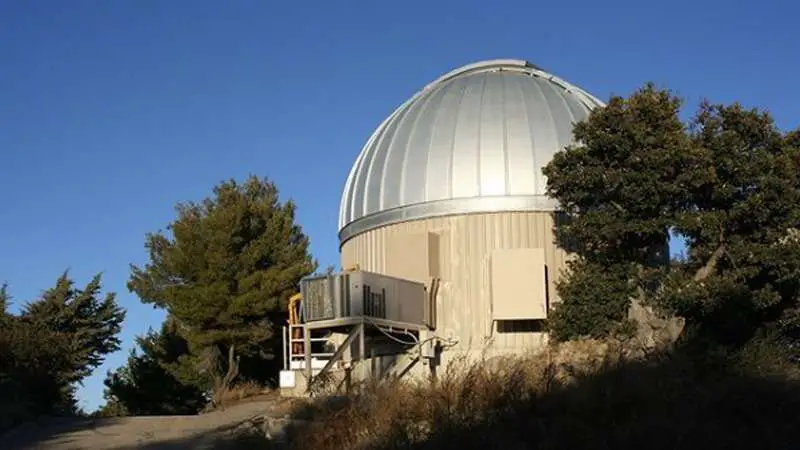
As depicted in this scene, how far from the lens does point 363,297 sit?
68.7 feet

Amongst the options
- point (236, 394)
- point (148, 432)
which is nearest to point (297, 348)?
point (236, 394)

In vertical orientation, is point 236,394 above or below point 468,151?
below

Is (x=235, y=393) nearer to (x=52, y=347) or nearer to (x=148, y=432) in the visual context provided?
(x=52, y=347)

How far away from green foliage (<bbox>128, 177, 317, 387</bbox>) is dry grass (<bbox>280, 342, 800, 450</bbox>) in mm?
12411

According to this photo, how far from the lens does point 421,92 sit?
26.9 metres

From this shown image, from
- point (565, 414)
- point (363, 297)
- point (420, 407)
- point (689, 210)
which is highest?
point (689, 210)

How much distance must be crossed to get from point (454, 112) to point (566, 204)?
4.88 meters

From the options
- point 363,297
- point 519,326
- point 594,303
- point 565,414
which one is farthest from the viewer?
point 519,326

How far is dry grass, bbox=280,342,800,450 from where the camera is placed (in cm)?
1136

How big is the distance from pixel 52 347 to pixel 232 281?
16.0 feet

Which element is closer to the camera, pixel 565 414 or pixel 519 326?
pixel 565 414

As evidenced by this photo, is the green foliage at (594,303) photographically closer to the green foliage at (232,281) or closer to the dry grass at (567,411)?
the dry grass at (567,411)

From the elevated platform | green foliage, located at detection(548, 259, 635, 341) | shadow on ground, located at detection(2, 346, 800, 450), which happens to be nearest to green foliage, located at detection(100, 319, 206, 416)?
the elevated platform

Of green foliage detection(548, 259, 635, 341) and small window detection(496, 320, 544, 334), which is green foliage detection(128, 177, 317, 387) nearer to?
small window detection(496, 320, 544, 334)
